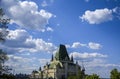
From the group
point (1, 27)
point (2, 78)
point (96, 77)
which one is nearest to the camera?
point (2, 78)

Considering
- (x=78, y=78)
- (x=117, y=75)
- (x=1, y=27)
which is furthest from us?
(x=78, y=78)

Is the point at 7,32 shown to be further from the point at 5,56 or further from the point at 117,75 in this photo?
the point at 117,75

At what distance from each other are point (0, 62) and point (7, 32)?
2161 mm

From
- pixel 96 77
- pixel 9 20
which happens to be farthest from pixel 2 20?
pixel 96 77

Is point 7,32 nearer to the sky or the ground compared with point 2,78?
nearer to the sky

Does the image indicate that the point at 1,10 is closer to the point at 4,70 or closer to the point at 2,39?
the point at 2,39

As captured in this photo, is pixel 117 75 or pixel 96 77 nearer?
pixel 117 75

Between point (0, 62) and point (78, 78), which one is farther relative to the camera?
point (78, 78)

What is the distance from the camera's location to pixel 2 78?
17.7 metres

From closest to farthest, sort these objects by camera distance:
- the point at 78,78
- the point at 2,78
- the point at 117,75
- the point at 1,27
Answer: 1. the point at 2,78
2. the point at 1,27
3. the point at 117,75
4. the point at 78,78

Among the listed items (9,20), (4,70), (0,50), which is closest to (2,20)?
(9,20)

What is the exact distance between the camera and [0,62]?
18453mm

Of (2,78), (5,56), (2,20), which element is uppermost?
(2,20)

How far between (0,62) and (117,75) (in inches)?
2851
